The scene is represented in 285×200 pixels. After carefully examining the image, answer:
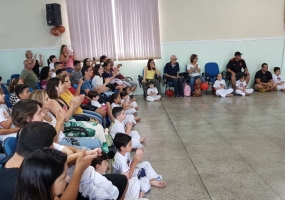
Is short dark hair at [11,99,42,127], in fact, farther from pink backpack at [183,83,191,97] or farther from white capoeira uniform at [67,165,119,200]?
pink backpack at [183,83,191,97]

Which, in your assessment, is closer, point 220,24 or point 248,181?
point 248,181

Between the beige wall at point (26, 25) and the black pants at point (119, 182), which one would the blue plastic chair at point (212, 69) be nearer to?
the beige wall at point (26, 25)

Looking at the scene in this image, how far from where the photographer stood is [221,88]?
6723 millimetres

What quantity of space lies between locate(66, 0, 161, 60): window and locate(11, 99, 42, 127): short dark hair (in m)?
5.27

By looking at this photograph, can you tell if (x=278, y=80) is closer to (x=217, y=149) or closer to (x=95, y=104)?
(x=217, y=149)

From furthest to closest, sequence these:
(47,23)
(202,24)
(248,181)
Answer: (202,24)
(47,23)
(248,181)

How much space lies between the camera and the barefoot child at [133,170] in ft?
7.41

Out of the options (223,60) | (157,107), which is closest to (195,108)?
(157,107)

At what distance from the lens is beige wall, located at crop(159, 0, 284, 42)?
694cm

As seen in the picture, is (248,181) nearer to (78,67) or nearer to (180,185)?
(180,185)

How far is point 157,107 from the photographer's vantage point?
575 centimetres

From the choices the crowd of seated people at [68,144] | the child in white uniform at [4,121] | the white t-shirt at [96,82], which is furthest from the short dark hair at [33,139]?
the white t-shirt at [96,82]

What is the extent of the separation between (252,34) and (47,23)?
555cm

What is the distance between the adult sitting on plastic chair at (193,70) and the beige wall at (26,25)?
3384 millimetres
